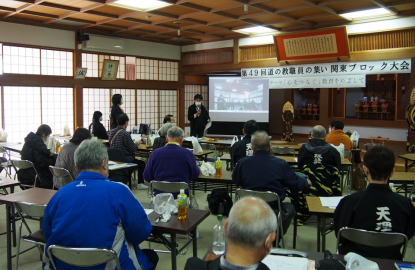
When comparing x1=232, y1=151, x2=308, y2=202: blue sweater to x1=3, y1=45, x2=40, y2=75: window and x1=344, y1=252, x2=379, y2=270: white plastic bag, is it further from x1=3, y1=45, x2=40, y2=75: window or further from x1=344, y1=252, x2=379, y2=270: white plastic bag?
x1=3, y1=45, x2=40, y2=75: window

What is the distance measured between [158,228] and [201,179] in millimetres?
1544

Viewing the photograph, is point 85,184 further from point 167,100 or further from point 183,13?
point 167,100

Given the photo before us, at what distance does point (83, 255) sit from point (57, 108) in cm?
689

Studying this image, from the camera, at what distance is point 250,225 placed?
1218 mm

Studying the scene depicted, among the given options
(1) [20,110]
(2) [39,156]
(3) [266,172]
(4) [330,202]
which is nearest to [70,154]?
(2) [39,156]

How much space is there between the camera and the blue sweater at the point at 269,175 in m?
3.07

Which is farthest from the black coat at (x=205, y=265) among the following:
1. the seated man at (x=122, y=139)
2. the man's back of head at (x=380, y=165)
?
the seated man at (x=122, y=139)

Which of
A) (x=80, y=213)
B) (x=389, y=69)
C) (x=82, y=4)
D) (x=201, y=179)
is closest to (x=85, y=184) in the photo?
(x=80, y=213)

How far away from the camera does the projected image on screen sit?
10336 millimetres

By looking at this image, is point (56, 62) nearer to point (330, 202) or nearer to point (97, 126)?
A: point (97, 126)

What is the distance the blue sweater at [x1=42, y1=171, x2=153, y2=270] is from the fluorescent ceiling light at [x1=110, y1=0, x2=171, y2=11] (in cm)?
458

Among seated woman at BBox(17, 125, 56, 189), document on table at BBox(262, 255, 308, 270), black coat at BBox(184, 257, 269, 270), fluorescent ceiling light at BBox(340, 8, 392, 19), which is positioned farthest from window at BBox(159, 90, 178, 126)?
black coat at BBox(184, 257, 269, 270)

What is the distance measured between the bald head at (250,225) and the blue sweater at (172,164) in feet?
7.35

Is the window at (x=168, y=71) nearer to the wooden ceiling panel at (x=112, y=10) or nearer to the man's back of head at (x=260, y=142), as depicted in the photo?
the wooden ceiling panel at (x=112, y=10)
